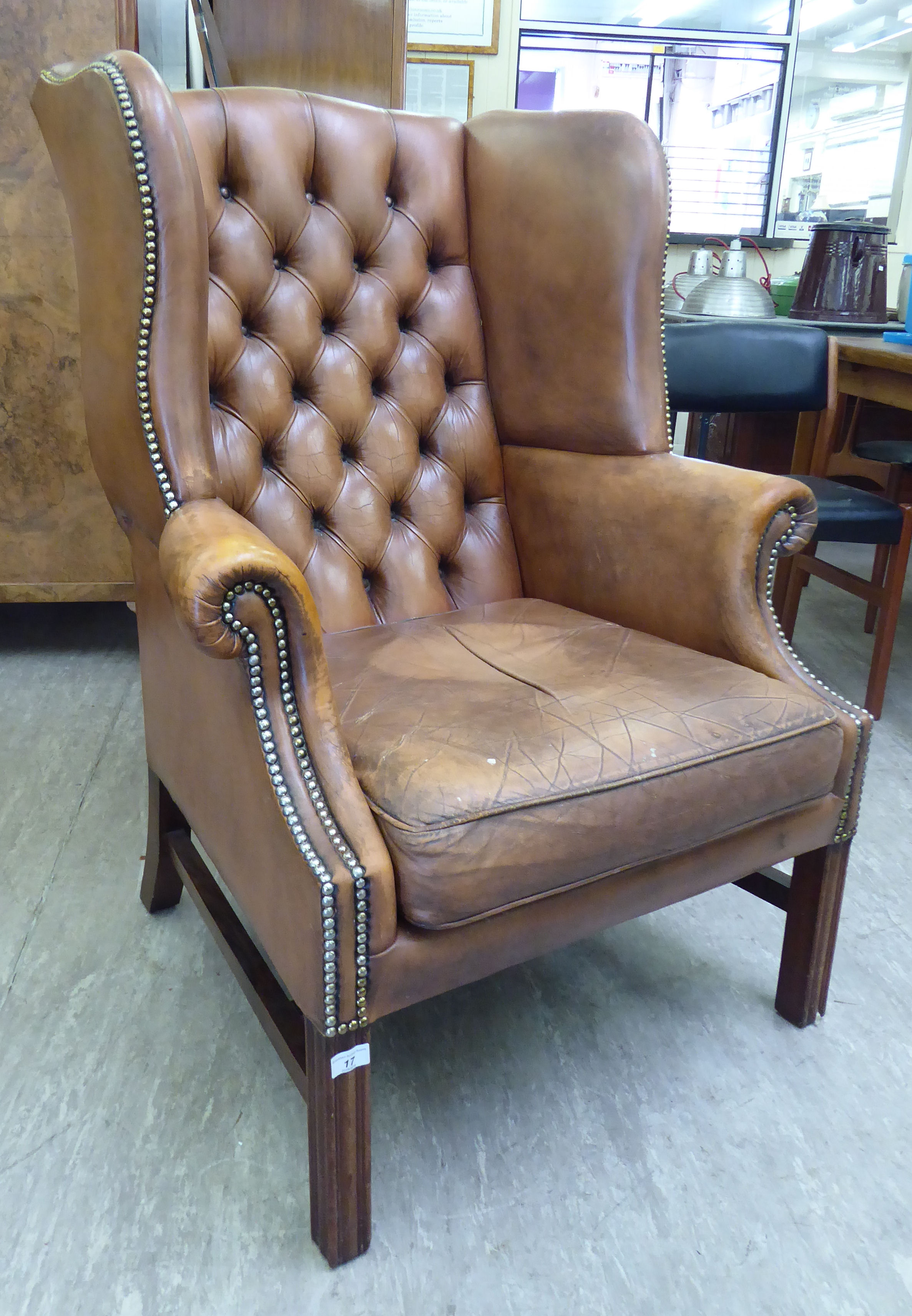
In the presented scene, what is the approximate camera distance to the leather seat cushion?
32.2 inches

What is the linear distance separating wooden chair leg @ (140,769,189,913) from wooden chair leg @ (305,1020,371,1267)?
0.49 m

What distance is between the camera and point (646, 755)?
906 millimetres

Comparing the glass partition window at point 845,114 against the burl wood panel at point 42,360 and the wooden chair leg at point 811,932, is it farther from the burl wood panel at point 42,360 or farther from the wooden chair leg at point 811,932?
the wooden chair leg at point 811,932

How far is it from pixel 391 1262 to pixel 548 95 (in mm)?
3960

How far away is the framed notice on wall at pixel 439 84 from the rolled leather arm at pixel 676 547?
2.76 meters

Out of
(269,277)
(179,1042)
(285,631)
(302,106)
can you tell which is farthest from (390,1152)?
(302,106)

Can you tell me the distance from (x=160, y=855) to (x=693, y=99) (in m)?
3.73

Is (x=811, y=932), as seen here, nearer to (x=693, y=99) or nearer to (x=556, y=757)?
(x=556, y=757)

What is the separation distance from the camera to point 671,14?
3719mm

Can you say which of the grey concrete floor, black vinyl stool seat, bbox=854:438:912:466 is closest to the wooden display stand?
the grey concrete floor

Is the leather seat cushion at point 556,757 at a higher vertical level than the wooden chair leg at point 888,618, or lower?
higher

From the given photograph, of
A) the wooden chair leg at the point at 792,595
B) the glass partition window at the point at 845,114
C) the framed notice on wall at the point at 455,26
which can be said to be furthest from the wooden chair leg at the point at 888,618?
the framed notice on wall at the point at 455,26

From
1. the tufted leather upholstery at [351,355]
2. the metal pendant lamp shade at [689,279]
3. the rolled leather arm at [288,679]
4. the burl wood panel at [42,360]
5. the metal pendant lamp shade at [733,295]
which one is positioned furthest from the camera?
the metal pendant lamp shade at [689,279]

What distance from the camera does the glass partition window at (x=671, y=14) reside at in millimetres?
3662
